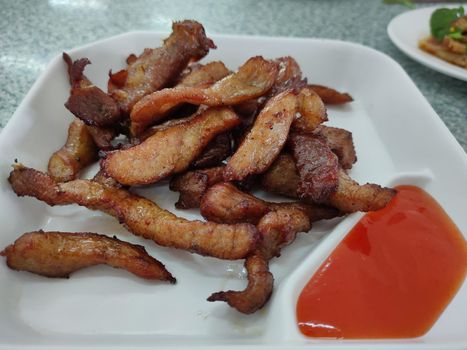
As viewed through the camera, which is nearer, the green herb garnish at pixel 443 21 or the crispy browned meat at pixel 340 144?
the crispy browned meat at pixel 340 144

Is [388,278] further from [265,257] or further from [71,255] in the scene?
[71,255]

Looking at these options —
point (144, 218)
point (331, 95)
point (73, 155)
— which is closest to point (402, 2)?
point (331, 95)

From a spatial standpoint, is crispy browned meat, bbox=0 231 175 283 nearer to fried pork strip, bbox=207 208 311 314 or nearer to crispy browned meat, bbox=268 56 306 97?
fried pork strip, bbox=207 208 311 314

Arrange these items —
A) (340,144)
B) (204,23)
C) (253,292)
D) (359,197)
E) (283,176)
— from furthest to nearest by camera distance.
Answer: (204,23) < (340,144) < (283,176) < (359,197) < (253,292)

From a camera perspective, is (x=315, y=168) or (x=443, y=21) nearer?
(x=315, y=168)

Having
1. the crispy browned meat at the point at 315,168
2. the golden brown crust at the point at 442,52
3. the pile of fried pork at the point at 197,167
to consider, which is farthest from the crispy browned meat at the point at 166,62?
the golden brown crust at the point at 442,52

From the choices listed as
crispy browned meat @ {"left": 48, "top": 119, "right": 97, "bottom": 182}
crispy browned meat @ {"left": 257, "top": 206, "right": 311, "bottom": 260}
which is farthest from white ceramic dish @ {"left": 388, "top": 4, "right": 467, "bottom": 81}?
crispy browned meat @ {"left": 48, "top": 119, "right": 97, "bottom": 182}

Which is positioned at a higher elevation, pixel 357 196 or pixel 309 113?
pixel 309 113

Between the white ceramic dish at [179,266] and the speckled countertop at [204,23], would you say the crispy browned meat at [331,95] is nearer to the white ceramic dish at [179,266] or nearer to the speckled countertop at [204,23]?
the white ceramic dish at [179,266]
